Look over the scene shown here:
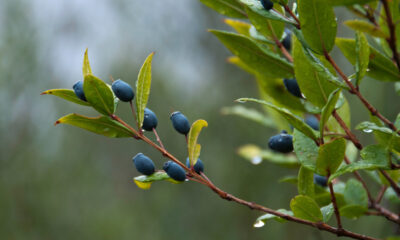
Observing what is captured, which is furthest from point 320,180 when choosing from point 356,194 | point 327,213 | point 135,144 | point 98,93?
point 135,144

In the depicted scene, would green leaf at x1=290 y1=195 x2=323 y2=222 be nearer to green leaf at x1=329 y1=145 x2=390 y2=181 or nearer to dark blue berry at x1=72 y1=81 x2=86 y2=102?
green leaf at x1=329 y1=145 x2=390 y2=181

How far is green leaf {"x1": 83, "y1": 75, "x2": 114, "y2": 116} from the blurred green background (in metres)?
1.42

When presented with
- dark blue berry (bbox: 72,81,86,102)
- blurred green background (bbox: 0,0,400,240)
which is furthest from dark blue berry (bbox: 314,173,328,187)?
blurred green background (bbox: 0,0,400,240)

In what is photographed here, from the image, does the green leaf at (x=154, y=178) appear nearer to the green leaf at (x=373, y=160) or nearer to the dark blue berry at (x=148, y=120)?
the dark blue berry at (x=148, y=120)

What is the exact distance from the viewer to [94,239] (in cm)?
236

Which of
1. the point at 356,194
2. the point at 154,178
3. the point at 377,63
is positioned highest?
the point at 377,63

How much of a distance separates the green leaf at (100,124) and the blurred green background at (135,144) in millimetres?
1399

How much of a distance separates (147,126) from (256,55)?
0.54ft

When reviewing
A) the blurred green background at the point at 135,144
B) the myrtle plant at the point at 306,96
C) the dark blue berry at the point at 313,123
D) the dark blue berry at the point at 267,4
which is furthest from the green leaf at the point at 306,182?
the blurred green background at the point at 135,144

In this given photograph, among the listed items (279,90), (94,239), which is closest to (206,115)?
(94,239)

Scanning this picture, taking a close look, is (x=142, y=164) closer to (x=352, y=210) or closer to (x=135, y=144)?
(x=352, y=210)

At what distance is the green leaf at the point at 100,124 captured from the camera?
51 centimetres

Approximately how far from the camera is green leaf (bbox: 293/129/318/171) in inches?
19.7

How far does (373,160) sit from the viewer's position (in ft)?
1.43
